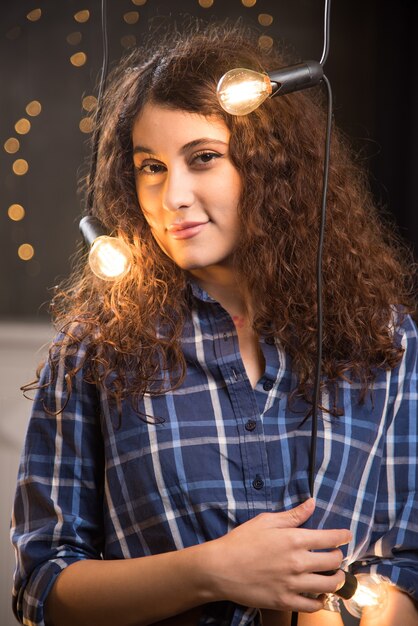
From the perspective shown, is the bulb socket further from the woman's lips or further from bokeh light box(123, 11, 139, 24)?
bokeh light box(123, 11, 139, 24)

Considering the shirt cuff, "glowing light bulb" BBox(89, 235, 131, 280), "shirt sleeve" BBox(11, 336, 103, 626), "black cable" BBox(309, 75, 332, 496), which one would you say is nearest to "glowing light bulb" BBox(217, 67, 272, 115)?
"black cable" BBox(309, 75, 332, 496)

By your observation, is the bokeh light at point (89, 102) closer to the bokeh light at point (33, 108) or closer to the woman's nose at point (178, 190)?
the bokeh light at point (33, 108)

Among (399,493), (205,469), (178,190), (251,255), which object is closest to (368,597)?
(399,493)

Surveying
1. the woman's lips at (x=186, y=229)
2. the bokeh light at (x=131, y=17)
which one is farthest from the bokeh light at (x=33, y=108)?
the woman's lips at (x=186, y=229)

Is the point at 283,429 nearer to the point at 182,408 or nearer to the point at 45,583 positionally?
the point at 182,408

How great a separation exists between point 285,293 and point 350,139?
2.67ft

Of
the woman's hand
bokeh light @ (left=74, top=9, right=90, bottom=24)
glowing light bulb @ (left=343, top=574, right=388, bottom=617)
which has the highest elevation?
bokeh light @ (left=74, top=9, right=90, bottom=24)

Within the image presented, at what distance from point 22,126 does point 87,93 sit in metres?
0.17

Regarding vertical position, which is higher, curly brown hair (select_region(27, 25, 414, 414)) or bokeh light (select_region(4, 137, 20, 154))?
bokeh light (select_region(4, 137, 20, 154))

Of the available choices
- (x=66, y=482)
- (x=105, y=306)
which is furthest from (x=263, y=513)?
(x=105, y=306)

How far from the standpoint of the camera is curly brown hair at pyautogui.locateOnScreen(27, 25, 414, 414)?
50.5 inches

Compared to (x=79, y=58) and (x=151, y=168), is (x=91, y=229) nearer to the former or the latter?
(x=151, y=168)

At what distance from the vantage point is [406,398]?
1363 mm

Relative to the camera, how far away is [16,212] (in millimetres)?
2037
